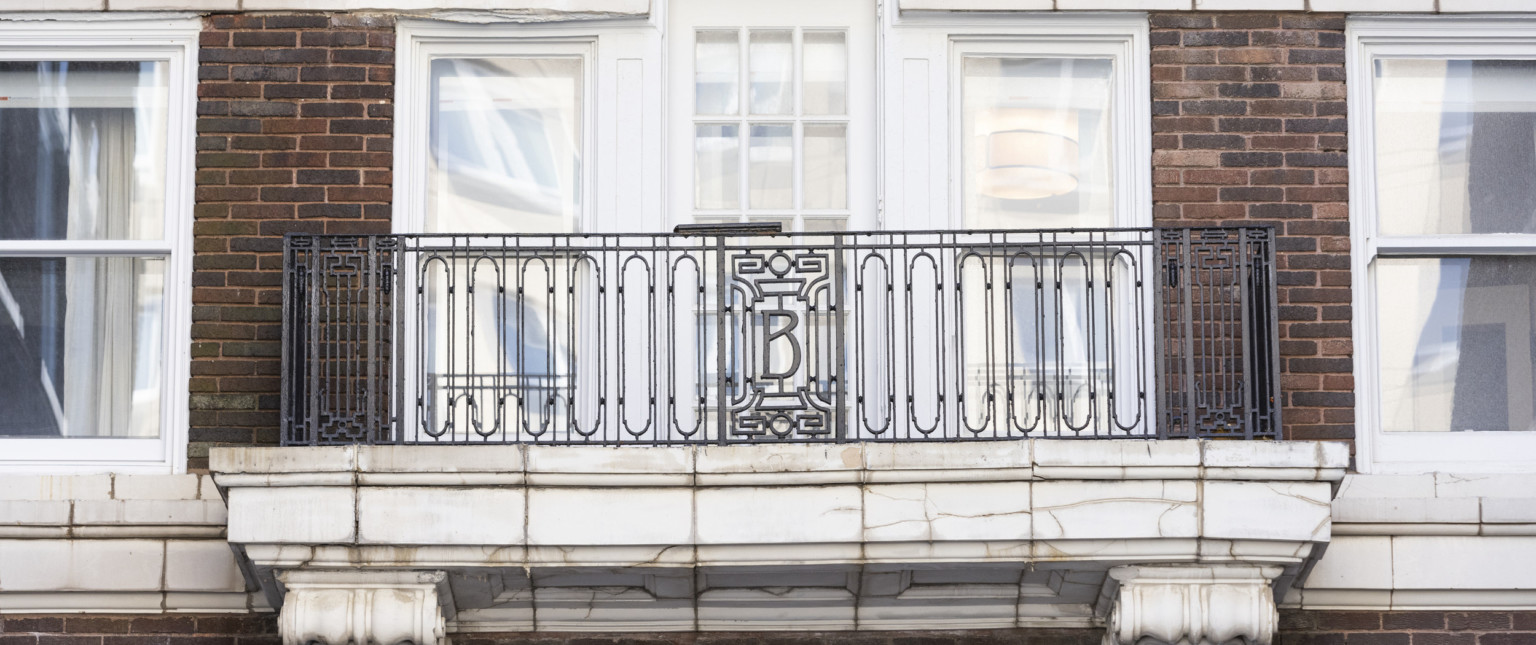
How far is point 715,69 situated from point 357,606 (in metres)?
2.78

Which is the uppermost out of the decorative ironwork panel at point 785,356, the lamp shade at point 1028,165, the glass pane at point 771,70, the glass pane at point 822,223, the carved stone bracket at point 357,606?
the glass pane at point 771,70

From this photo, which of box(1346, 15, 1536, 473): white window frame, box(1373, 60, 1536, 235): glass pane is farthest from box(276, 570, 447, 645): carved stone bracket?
box(1373, 60, 1536, 235): glass pane

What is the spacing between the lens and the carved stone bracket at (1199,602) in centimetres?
711

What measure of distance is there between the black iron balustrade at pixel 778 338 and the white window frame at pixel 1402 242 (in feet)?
2.20

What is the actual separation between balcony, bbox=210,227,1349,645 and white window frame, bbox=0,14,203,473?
74 cm

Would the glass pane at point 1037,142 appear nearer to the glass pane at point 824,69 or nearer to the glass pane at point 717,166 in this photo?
the glass pane at point 824,69

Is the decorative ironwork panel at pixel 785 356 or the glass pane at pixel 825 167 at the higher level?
the glass pane at pixel 825 167

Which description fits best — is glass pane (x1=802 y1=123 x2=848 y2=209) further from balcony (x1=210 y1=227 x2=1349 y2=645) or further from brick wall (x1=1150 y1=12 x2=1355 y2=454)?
brick wall (x1=1150 y1=12 x2=1355 y2=454)

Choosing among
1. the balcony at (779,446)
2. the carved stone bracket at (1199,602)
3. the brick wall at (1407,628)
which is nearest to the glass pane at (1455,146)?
the balcony at (779,446)

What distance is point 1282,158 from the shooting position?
26.2 feet

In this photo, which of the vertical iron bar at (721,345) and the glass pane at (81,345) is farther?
the glass pane at (81,345)

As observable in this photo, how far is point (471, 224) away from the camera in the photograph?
817 cm

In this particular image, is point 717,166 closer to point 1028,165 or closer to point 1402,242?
point 1028,165

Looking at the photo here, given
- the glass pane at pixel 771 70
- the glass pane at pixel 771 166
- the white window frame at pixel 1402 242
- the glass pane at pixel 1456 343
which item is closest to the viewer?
the white window frame at pixel 1402 242
